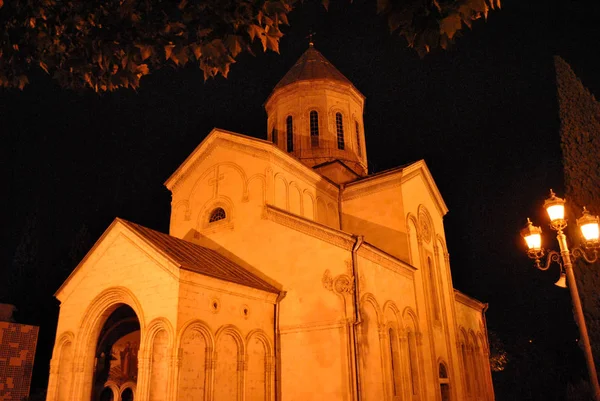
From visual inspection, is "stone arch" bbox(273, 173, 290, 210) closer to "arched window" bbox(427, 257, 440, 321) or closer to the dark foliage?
"arched window" bbox(427, 257, 440, 321)

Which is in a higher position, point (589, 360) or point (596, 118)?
point (596, 118)

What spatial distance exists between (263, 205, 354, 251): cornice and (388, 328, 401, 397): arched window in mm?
3124

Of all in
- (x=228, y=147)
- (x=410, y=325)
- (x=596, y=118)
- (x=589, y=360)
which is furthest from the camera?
Result: (x=228, y=147)

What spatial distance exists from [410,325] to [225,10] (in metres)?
11.9

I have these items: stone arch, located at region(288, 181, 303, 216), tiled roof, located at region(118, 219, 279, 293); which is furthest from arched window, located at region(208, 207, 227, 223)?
stone arch, located at region(288, 181, 303, 216)

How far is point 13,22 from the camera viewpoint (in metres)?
5.52

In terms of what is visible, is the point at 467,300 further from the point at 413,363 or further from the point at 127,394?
the point at 127,394

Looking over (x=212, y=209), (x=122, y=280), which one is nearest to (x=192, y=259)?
(x=122, y=280)

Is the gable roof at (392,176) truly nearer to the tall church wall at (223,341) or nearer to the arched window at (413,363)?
the arched window at (413,363)

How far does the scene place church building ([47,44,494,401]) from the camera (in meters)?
10.9

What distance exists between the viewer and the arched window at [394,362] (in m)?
13.0

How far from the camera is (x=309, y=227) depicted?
43.8ft

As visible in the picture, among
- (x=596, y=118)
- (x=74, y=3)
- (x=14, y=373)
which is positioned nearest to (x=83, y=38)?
(x=74, y=3)

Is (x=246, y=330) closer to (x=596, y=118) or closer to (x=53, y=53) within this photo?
(x=53, y=53)
